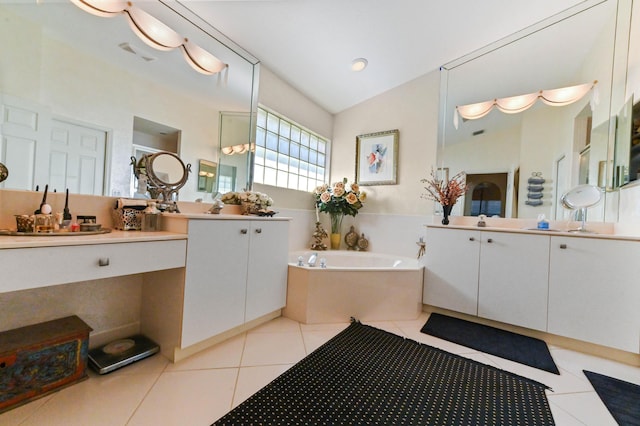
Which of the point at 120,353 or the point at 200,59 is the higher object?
the point at 200,59

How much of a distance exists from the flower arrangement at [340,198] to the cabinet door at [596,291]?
1.86 meters

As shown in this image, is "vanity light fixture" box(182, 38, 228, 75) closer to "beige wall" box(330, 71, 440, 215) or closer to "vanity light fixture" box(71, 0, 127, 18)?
"vanity light fixture" box(71, 0, 127, 18)

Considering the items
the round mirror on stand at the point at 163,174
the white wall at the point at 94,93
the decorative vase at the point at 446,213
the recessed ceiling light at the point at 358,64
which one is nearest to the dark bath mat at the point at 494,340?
the decorative vase at the point at 446,213

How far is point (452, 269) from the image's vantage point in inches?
91.0

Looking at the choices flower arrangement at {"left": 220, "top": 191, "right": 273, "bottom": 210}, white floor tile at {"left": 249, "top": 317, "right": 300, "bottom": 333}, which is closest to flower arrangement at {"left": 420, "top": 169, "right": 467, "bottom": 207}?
flower arrangement at {"left": 220, "top": 191, "right": 273, "bottom": 210}

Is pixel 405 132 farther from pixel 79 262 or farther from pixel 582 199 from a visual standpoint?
pixel 79 262

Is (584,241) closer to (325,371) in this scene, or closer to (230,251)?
(325,371)

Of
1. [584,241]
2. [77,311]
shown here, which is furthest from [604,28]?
[77,311]

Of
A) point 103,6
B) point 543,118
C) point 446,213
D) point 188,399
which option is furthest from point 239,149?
point 543,118

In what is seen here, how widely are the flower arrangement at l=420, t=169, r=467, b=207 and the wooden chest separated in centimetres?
297

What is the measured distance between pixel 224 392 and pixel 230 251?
79 centimetres

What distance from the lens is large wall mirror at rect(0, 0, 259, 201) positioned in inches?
50.0

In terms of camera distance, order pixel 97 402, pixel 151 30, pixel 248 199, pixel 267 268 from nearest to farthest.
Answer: pixel 97 402, pixel 151 30, pixel 267 268, pixel 248 199

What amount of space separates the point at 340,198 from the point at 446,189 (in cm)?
120
